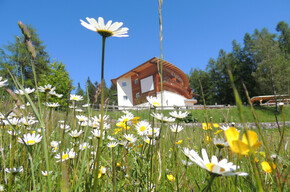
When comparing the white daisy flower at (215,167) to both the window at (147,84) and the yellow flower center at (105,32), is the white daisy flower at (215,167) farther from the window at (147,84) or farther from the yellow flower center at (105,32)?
the window at (147,84)

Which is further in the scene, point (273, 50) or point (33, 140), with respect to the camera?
point (273, 50)

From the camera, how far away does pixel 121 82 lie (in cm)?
2280

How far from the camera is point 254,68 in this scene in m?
27.3

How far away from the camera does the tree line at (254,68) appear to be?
745 inches

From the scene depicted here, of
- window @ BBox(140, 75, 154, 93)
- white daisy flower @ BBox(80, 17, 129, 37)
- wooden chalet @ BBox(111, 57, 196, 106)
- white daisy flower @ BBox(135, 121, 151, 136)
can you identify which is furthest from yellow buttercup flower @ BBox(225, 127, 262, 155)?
window @ BBox(140, 75, 154, 93)

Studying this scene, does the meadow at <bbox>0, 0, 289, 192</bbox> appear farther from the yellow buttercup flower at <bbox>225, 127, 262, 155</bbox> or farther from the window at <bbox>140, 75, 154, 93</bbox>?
the window at <bbox>140, 75, 154, 93</bbox>

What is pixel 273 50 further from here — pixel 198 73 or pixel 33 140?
pixel 33 140

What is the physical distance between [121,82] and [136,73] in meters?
2.58

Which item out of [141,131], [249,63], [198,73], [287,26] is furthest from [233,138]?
[198,73]

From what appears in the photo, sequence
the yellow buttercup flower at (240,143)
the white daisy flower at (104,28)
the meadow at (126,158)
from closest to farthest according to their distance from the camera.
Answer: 1. the yellow buttercup flower at (240,143)
2. the meadow at (126,158)
3. the white daisy flower at (104,28)

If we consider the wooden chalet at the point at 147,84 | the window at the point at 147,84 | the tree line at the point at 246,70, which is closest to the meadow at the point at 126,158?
the tree line at the point at 246,70

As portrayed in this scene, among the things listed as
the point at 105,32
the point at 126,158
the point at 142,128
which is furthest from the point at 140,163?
the point at 105,32

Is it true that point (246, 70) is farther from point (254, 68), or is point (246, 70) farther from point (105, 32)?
point (105, 32)

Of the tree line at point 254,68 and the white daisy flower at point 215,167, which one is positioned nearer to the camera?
the white daisy flower at point 215,167
